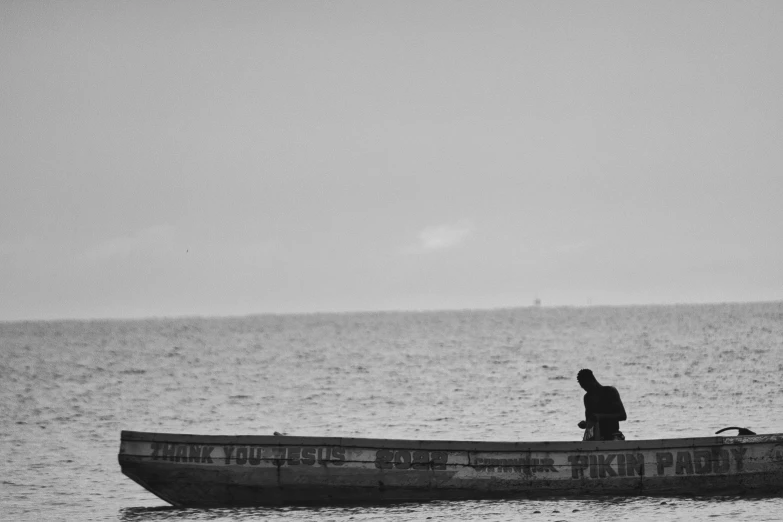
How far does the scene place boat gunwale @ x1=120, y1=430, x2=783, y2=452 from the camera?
18.8 metres

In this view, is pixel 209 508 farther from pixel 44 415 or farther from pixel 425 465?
pixel 44 415

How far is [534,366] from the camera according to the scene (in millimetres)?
62000

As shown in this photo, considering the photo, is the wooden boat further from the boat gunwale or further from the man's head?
the man's head

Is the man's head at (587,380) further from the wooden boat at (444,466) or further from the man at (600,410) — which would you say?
the wooden boat at (444,466)

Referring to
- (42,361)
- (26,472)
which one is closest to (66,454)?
(26,472)

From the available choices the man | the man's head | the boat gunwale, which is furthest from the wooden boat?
the man's head

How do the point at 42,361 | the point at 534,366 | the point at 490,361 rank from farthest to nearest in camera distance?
the point at 42,361 → the point at 490,361 → the point at 534,366

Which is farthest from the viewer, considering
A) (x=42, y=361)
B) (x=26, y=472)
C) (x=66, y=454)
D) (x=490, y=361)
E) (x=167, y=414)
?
(x=42, y=361)

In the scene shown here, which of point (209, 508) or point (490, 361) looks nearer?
point (209, 508)

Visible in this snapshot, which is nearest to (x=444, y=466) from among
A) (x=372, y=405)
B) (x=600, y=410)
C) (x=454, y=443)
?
(x=454, y=443)

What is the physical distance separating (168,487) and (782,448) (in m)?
10.7

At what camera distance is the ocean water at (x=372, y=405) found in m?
19.3

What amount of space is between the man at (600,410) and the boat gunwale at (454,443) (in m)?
0.38

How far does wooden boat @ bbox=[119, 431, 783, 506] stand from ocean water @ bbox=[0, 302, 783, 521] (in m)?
0.29
